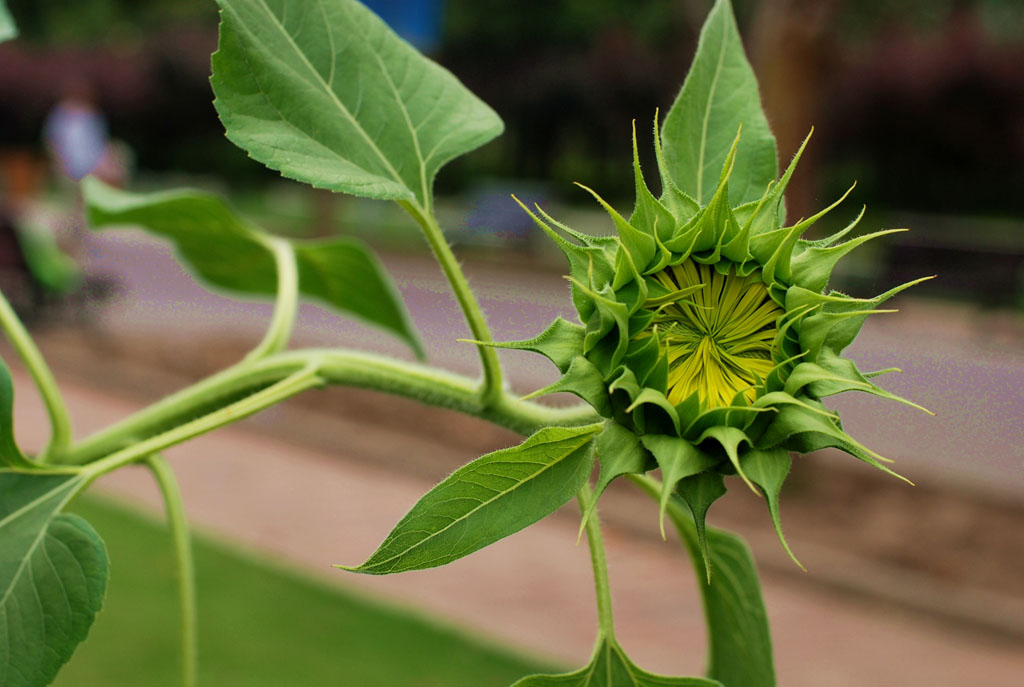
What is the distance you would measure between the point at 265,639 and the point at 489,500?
526 cm

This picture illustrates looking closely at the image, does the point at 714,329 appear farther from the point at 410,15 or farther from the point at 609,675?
the point at 410,15

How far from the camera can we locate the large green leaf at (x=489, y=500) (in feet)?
1.97

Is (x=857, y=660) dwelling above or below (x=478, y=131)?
below

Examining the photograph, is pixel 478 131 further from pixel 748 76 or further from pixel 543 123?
pixel 543 123

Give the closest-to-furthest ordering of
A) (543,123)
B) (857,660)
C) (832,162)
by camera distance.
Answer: (857,660)
(832,162)
(543,123)

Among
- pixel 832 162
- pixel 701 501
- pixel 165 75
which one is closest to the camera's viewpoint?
pixel 701 501

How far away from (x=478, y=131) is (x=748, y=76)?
0.19 metres

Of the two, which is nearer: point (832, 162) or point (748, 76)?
point (748, 76)

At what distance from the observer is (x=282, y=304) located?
1.00 m

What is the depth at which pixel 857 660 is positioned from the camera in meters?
5.61

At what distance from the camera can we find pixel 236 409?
0.74m

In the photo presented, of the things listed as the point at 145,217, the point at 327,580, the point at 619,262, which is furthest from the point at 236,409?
the point at 327,580

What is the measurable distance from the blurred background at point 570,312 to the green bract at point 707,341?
0.29 metres

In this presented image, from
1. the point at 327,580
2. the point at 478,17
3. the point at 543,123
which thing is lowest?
the point at 327,580
